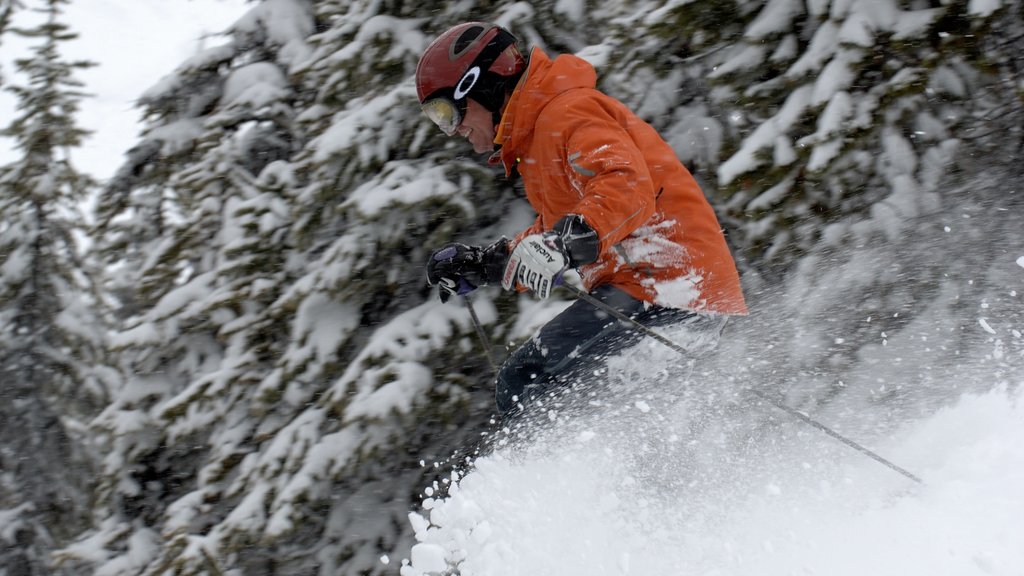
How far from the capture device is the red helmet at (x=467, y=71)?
147 inches

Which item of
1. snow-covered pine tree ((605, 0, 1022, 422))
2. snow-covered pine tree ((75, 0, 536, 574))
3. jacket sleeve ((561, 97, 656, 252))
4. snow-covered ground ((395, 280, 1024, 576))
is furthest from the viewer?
snow-covered pine tree ((75, 0, 536, 574))

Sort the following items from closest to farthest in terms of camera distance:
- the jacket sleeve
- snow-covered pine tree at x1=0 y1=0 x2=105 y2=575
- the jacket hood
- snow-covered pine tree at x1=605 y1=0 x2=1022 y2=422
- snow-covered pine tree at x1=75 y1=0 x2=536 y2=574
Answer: the jacket sleeve < the jacket hood < snow-covered pine tree at x1=605 y1=0 x2=1022 y2=422 < snow-covered pine tree at x1=75 y1=0 x2=536 y2=574 < snow-covered pine tree at x1=0 y1=0 x2=105 y2=575

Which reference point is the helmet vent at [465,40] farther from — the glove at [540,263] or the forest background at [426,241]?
the forest background at [426,241]

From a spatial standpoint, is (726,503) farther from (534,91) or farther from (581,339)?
(534,91)

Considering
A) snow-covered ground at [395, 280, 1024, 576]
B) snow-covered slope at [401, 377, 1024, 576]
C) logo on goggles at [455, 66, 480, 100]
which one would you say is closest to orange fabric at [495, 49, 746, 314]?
logo on goggles at [455, 66, 480, 100]

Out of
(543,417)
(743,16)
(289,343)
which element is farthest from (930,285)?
(289,343)

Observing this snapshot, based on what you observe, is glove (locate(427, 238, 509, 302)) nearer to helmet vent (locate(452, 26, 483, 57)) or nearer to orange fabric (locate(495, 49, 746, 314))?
orange fabric (locate(495, 49, 746, 314))

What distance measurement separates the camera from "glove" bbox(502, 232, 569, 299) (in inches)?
127

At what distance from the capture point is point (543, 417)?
4.31 metres

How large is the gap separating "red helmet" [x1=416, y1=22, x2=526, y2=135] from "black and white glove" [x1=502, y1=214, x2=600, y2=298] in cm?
85

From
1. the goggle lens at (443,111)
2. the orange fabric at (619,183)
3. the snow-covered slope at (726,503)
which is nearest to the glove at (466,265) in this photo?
the orange fabric at (619,183)

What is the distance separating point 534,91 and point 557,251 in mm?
752

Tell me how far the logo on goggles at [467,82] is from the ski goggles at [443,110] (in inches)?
2.5

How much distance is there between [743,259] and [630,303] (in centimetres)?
153
